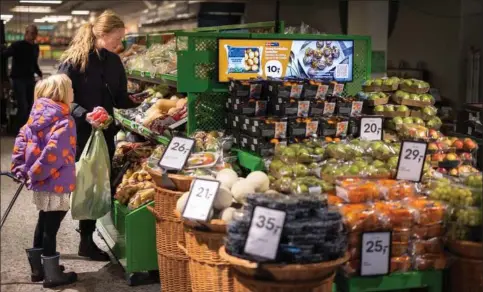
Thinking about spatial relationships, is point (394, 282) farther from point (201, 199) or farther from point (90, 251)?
point (90, 251)

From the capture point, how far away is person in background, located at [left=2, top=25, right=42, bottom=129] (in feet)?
33.3

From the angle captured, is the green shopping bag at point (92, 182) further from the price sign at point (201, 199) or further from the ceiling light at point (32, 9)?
the ceiling light at point (32, 9)

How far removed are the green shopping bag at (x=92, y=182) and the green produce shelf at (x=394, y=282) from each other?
7.01ft

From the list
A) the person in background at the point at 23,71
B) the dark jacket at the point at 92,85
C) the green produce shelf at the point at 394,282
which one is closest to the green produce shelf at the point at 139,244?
the dark jacket at the point at 92,85

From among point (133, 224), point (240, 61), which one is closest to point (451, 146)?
point (240, 61)

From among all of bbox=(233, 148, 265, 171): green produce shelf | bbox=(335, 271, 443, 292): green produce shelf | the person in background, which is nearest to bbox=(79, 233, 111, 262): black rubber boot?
bbox=(233, 148, 265, 171): green produce shelf

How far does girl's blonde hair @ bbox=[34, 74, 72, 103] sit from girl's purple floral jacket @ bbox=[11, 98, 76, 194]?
41 millimetres

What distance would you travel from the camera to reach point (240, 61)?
4.49 metres

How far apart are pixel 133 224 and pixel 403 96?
6.15 feet

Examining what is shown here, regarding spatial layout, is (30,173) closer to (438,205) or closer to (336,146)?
(336,146)

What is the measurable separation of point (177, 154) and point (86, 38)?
5.76ft

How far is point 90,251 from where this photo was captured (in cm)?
522

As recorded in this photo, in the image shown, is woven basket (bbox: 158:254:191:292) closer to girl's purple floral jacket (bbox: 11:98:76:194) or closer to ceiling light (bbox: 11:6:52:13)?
girl's purple floral jacket (bbox: 11:98:76:194)

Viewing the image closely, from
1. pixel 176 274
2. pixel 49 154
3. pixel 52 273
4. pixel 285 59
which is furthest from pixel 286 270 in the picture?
pixel 52 273
